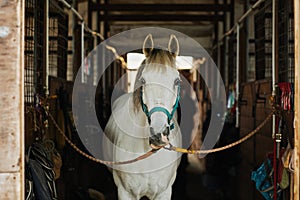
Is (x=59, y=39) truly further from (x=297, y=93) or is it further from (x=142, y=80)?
(x=297, y=93)

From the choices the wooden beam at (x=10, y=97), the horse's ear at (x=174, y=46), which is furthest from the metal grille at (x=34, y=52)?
the wooden beam at (x=10, y=97)

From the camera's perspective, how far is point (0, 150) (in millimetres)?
2223

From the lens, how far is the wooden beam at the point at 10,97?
2.21 metres

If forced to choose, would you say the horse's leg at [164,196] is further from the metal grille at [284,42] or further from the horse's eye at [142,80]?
the metal grille at [284,42]

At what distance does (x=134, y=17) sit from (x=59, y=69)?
145 inches

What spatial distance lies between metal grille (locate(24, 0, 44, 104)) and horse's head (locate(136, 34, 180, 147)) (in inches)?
35.3

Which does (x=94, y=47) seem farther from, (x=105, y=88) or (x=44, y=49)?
(x=44, y=49)

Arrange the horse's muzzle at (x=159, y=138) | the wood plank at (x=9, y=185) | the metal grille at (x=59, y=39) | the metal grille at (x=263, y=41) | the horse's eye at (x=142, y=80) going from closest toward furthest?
the wood plank at (x=9, y=185) → the horse's muzzle at (x=159, y=138) → the horse's eye at (x=142, y=80) → the metal grille at (x=263, y=41) → the metal grille at (x=59, y=39)

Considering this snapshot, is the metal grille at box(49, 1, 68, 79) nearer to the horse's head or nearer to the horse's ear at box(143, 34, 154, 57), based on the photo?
the horse's ear at box(143, 34, 154, 57)

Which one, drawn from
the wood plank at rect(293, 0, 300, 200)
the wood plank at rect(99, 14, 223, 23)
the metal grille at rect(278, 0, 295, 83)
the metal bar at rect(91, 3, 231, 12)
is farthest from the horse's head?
the wood plank at rect(99, 14, 223, 23)

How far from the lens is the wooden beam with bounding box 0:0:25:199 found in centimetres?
221

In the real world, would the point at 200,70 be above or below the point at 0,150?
above

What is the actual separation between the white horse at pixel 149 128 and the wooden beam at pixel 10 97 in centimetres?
82

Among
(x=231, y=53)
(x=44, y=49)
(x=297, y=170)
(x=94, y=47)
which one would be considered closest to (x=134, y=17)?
(x=94, y=47)
